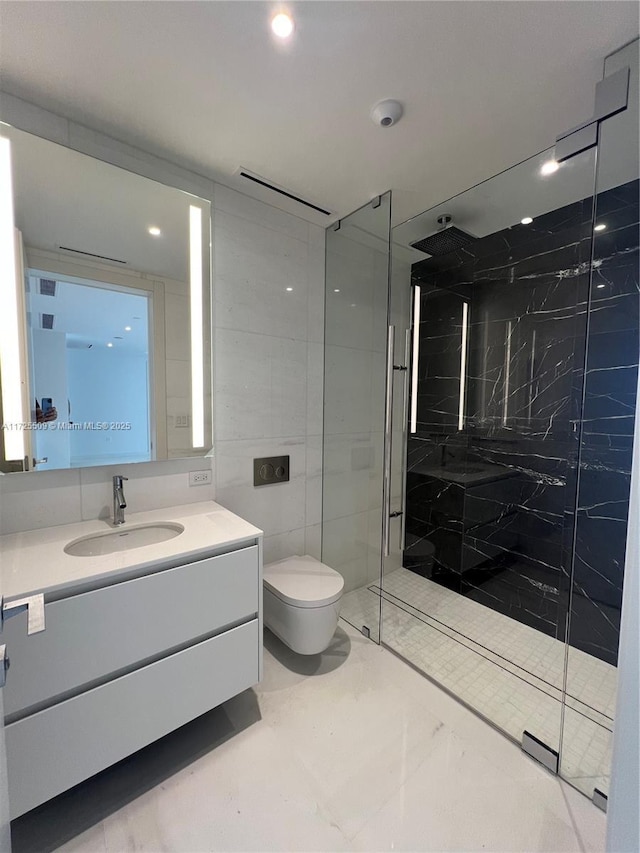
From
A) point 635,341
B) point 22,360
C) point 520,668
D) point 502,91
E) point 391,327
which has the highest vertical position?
point 502,91

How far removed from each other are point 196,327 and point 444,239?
5.64ft

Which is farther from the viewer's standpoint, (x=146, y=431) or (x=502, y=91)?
(x=146, y=431)

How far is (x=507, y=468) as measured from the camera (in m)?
2.39

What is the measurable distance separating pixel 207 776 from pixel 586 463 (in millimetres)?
2041

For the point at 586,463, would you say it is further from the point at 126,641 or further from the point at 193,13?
the point at 193,13

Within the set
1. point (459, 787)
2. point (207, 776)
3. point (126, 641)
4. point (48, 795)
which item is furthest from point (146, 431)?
point (459, 787)

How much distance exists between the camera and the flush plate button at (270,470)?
6.73 ft

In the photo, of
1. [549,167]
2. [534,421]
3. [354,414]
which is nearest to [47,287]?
[354,414]

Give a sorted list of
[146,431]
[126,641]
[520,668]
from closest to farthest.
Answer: [126,641] < [146,431] < [520,668]

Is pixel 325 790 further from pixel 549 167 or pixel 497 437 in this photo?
pixel 549 167

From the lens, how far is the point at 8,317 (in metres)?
1.33

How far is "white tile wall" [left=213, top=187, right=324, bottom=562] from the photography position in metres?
1.89

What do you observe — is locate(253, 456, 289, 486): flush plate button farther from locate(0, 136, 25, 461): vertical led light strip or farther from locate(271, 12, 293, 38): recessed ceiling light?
locate(271, 12, 293, 38): recessed ceiling light

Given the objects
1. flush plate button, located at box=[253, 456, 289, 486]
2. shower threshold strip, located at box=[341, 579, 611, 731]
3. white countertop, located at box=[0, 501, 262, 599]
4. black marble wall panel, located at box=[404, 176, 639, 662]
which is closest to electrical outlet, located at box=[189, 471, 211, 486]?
white countertop, located at box=[0, 501, 262, 599]
